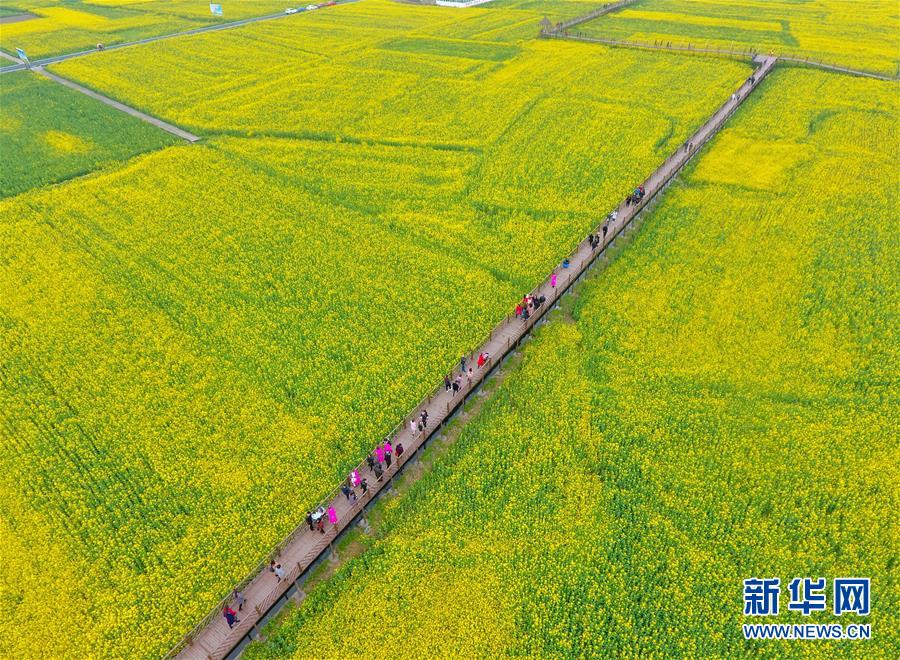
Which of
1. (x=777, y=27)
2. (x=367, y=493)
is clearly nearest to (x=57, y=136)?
(x=367, y=493)

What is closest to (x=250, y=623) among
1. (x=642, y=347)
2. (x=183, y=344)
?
(x=183, y=344)

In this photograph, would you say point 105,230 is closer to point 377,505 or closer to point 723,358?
point 377,505

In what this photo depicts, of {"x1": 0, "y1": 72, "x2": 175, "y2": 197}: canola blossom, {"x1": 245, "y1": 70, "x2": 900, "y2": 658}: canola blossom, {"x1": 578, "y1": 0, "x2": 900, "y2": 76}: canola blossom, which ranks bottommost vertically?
{"x1": 245, "y1": 70, "x2": 900, "y2": 658}: canola blossom

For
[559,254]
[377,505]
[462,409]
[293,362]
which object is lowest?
[377,505]

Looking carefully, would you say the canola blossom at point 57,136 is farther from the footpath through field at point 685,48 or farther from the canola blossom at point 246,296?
the footpath through field at point 685,48

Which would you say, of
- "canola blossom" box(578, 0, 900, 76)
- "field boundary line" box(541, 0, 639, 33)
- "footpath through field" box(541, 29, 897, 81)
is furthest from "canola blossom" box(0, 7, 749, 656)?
"field boundary line" box(541, 0, 639, 33)

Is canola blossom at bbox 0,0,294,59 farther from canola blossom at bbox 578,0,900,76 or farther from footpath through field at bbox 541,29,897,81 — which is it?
canola blossom at bbox 578,0,900,76
